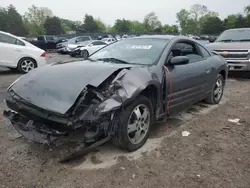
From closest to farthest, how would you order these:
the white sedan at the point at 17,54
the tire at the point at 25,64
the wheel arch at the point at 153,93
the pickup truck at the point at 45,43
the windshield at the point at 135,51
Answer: the wheel arch at the point at 153,93 < the windshield at the point at 135,51 < the white sedan at the point at 17,54 < the tire at the point at 25,64 < the pickup truck at the point at 45,43

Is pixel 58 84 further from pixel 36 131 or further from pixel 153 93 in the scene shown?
pixel 153 93

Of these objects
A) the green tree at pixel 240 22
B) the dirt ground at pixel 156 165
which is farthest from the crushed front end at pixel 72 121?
the green tree at pixel 240 22

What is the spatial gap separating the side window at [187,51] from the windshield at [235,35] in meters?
5.27

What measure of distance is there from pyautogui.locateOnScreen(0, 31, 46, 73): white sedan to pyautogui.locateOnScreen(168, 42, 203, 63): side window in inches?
248

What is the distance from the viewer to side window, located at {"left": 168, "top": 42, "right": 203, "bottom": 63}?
3809 millimetres

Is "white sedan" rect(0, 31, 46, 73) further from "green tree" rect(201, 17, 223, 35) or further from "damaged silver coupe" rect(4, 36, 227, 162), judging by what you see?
"green tree" rect(201, 17, 223, 35)

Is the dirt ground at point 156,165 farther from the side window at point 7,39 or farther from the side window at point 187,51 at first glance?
the side window at point 7,39

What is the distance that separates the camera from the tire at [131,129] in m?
2.71

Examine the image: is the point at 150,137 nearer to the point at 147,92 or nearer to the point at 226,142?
the point at 147,92

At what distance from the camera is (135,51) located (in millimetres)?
3758

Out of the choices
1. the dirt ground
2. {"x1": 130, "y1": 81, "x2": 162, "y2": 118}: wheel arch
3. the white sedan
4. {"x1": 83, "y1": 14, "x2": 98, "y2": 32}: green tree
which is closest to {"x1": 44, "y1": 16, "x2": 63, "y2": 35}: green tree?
{"x1": 83, "y1": 14, "x2": 98, "y2": 32}: green tree

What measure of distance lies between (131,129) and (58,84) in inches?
41.6

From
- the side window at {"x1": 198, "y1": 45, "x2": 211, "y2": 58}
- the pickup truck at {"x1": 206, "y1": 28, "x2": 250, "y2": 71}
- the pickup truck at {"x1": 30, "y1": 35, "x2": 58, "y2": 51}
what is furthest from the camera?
the pickup truck at {"x1": 30, "y1": 35, "x2": 58, "y2": 51}

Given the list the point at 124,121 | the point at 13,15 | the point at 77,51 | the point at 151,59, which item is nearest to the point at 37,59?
the point at 151,59
